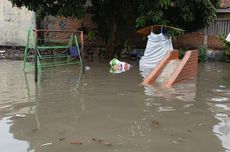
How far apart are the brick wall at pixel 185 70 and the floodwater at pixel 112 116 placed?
333 millimetres

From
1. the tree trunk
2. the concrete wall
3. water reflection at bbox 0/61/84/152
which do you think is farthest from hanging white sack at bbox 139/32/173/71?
the concrete wall

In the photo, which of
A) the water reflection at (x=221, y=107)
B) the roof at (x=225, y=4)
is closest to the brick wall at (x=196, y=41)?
the roof at (x=225, y=4)

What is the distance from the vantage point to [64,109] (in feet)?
22.6

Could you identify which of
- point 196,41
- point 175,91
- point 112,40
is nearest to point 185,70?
point 175,91

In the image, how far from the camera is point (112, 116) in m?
6.38

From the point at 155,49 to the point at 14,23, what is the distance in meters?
8.77

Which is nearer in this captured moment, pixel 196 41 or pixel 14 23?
pixel 196 41

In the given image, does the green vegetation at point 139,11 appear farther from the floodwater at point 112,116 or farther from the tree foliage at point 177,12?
the floodwater at point 112,116

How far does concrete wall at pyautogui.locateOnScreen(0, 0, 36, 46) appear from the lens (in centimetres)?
1982

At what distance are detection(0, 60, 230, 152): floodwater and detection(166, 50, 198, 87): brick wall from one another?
333mm

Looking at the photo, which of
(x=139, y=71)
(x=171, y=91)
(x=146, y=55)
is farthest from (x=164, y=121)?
(x=146, y=55)

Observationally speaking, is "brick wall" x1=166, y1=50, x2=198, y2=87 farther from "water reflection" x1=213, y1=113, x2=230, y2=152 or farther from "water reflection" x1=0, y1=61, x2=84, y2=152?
"water reflection" x1=213, y1=113, x2=230, y2=152

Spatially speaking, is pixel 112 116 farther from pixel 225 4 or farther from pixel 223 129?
pixel 225 4

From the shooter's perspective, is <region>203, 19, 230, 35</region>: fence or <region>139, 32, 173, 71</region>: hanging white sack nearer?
<region>139, 32, 173, 71</region>: hanging white sack
